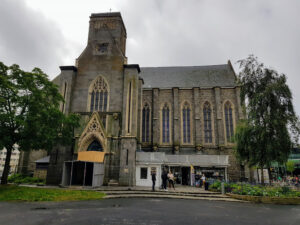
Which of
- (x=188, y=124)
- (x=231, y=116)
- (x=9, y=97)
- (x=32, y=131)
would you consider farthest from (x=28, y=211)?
(x=231, y=116)

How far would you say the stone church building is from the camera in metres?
23.6

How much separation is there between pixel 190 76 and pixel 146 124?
490 inches

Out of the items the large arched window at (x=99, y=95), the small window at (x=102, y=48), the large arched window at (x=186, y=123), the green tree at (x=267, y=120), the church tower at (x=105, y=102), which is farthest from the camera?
the large arched window at (x=186, y=123)

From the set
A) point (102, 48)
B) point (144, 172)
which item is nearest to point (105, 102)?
point (102, 48)

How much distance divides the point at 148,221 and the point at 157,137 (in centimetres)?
2454

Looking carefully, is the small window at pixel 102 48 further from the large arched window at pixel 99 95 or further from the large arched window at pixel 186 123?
the large arched window at pixel 186 123

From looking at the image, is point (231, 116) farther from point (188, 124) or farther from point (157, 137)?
point (157, 137)

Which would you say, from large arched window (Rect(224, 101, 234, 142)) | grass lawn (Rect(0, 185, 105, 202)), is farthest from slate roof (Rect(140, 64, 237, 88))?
grass lawn (Rect(0, 185, 105, 202))

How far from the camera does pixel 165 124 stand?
34406 mm

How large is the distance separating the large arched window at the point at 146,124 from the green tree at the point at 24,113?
16676 millimetres

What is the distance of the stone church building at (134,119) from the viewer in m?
23.6

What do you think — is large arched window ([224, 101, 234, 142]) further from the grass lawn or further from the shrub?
the shrub

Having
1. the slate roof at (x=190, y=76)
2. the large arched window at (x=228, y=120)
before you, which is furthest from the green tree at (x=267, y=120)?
the slate roof at (x=190, y=76)

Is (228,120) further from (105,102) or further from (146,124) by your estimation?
(105,102)
